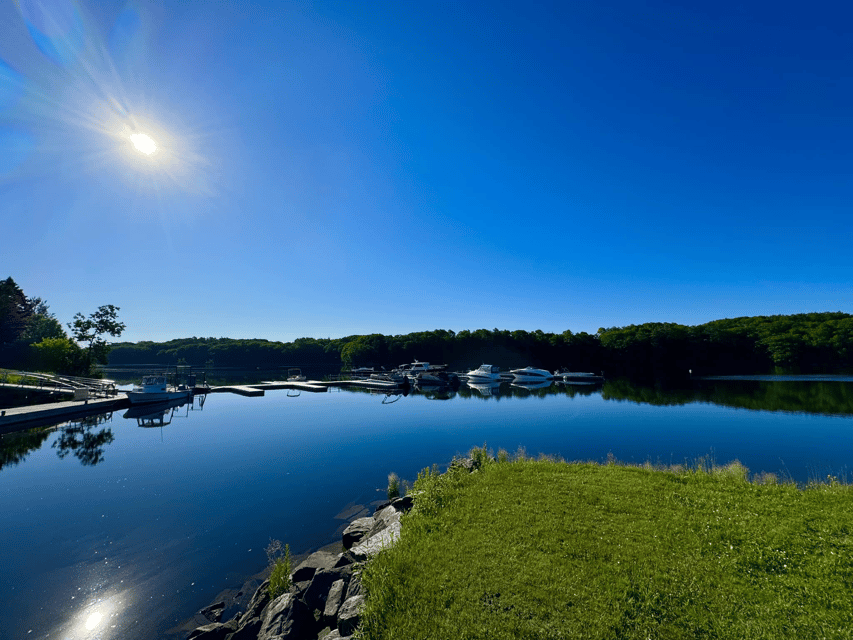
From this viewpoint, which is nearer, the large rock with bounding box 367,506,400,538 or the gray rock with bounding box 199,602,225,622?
the gray rock with bounding box 199,602,225,622

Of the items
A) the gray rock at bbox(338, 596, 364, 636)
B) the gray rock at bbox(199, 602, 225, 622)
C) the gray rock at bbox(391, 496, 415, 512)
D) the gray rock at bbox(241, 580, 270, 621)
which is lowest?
the gray rock at bbox(199, 602, 225, 622)

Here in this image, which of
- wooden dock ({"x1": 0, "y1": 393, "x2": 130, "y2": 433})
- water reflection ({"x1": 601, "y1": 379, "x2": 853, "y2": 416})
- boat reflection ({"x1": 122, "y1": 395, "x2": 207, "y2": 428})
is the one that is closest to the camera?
wooden dock ({"x1": 0, "y1": 393, "x2": 130, "y2": 433})

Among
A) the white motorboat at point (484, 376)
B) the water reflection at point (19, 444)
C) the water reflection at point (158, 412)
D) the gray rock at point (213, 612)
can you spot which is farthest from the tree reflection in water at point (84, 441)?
the white motorboat at point (484, 376)

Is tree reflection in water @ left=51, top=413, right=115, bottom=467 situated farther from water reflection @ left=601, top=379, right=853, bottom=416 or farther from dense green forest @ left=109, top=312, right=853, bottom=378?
dense green forest @ left=109, top=312, right=853, bottom=378

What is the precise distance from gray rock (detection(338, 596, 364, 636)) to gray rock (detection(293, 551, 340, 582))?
2.78 metres

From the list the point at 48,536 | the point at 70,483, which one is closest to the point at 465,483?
the point at 48,536

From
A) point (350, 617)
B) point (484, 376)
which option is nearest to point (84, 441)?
point (350, 617)

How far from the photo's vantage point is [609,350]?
120812mm

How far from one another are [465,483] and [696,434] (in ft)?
74.4

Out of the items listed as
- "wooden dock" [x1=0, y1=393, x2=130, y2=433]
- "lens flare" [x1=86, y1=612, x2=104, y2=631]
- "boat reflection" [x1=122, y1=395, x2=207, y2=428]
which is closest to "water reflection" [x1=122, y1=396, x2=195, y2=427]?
"boat reflection" [x1=122, y1=395, x2=207, y2=428]

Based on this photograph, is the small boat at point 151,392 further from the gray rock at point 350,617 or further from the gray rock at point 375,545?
the gray rock at point 350,617

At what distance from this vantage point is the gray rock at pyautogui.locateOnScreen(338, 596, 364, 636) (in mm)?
5750

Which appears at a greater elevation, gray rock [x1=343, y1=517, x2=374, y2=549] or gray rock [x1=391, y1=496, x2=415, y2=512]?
gray rock [x1=391, y1=496, x2=415, y2=512]

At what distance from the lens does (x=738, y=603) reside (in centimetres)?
514
